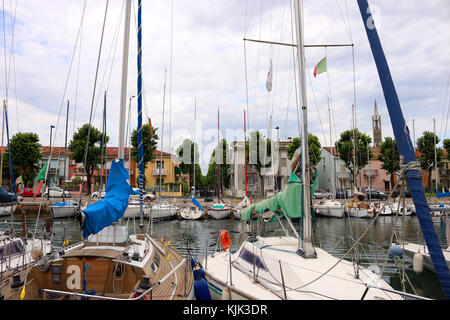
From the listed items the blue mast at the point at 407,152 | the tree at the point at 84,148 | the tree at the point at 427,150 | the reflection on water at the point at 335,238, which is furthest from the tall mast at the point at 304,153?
the tree at the point at 427,150

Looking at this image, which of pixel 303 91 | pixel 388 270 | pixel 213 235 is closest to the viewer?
pixel 303 91

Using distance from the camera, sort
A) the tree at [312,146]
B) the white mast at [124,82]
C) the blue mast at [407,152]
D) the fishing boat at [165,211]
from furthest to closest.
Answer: the tree at [312,146] → the fishing boat at [165,211] → the white mast at [124,82] → the blue mast at [407,152]

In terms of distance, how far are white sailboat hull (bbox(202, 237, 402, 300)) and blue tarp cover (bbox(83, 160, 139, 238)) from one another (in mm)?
3436

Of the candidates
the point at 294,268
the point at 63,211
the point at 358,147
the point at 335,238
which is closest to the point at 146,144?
the point at 63,211

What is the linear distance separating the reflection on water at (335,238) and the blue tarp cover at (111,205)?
210 cm

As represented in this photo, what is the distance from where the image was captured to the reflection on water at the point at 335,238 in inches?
484

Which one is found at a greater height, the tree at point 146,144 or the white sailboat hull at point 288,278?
the tree at point 146,144

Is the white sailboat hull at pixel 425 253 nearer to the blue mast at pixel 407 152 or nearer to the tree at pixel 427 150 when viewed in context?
the blue mast at pixel 407 152

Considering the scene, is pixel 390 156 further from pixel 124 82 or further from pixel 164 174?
pixel 124 82

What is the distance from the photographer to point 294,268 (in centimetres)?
791
